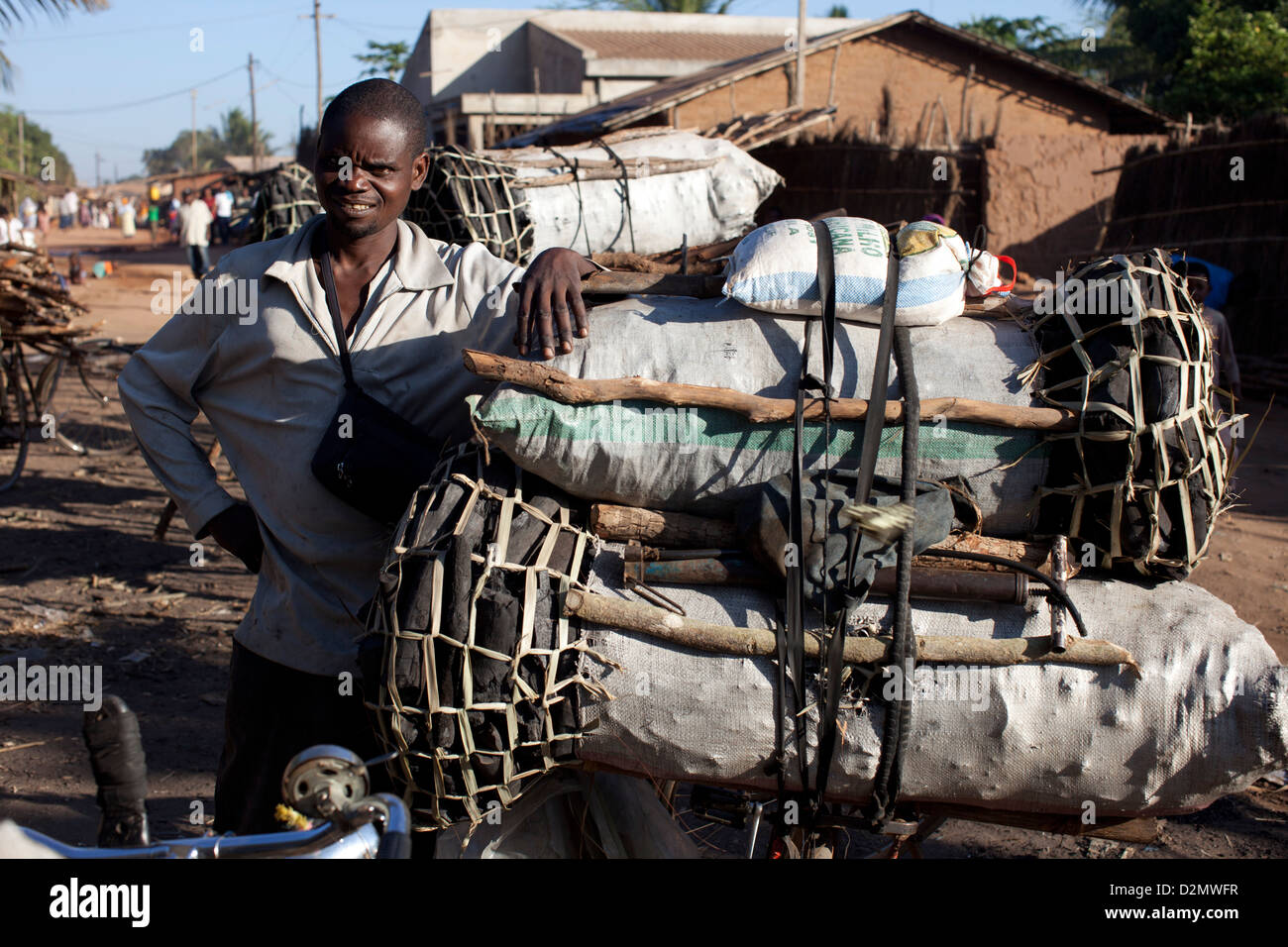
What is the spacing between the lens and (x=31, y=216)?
26.0 metres

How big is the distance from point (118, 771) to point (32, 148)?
203 feet

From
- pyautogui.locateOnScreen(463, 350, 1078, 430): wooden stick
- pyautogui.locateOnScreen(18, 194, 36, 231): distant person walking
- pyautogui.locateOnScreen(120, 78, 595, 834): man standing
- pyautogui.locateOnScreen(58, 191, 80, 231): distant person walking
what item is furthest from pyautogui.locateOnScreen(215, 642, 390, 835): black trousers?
pyautogui.locateOnScreen(58, 191, 80, 231): distant person walking

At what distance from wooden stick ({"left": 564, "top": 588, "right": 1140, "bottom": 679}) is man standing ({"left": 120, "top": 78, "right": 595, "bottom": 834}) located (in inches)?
25.1

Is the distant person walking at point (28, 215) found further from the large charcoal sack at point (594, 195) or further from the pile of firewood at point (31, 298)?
the large charcoal sack at point (594, 195)

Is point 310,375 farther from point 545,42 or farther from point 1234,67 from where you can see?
point 545,42

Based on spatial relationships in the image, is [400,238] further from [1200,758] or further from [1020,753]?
[1200,758]

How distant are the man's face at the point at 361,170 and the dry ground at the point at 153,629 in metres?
1.40

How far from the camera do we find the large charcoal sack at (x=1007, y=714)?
1.59 meters

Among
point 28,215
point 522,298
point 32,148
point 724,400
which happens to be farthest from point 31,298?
point 32,148

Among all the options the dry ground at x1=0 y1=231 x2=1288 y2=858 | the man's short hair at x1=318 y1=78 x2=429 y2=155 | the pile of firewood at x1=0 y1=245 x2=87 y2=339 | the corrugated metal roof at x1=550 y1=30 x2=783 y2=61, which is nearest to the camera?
the man's short hair at x1=318 y1=78 x2=429 y2=155

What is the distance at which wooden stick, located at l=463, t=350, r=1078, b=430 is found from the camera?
1667mm

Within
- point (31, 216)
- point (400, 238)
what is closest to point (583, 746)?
point (400, 238)

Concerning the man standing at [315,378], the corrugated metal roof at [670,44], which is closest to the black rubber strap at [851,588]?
the man standing at [315,378]

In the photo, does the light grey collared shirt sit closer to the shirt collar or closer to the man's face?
the shirt collar
